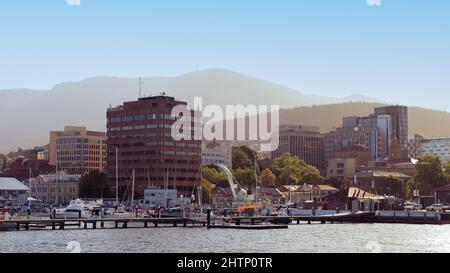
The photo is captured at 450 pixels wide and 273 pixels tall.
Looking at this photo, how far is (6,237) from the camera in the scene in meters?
95.2

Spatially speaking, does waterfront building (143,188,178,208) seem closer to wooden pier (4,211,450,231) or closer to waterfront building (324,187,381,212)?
waterfront building (324,187,381,212)

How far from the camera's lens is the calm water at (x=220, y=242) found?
77750 millimetres

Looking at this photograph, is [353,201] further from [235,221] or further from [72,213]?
[72,213]

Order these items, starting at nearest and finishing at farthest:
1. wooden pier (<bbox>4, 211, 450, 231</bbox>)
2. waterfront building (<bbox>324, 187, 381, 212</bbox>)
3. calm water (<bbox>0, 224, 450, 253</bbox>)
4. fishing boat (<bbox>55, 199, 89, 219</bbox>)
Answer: calm water (<bbox>0, 224, 450, 253</bbox>) → wooden pier (<bbox>4, 211, 450, 231</bbox>) → fishing boat (<bbox>55, 199, 89, 219</bbox>) → waterfront building (<bbox>324, 187, 381, 212</bbox>)

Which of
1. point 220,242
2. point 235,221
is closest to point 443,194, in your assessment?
point 235,221

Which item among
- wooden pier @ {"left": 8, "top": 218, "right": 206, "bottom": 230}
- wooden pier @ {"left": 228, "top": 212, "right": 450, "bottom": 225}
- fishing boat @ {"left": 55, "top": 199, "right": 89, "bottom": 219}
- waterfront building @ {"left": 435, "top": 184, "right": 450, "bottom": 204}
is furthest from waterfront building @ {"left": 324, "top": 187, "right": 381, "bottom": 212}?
fishing boat @ {"left": 55, "top": 199, "right": 89, "bottom": 219}

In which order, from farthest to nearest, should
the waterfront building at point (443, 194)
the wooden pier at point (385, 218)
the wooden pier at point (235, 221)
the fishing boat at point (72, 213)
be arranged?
the waterfront building at point (443, 194), the wooden pier at point (385, 218), the fishing boat at point (72, 213), the wooden pier at point (235, 221)

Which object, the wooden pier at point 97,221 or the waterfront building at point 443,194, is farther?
the waterfront building at point 443,194

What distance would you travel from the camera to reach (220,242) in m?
86.6

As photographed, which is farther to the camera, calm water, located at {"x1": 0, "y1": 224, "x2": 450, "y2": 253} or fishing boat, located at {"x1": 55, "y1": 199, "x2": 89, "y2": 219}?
fishing boat, located at {"x1": 55, "y1": 199, "x2": 89, "y2": 219}

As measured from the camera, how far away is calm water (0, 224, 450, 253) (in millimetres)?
77750

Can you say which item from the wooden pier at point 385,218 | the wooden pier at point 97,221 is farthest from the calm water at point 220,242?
the wooden pier at point 385,218

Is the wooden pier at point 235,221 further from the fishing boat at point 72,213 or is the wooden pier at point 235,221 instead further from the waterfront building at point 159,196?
the waterfront building at point 159,196
